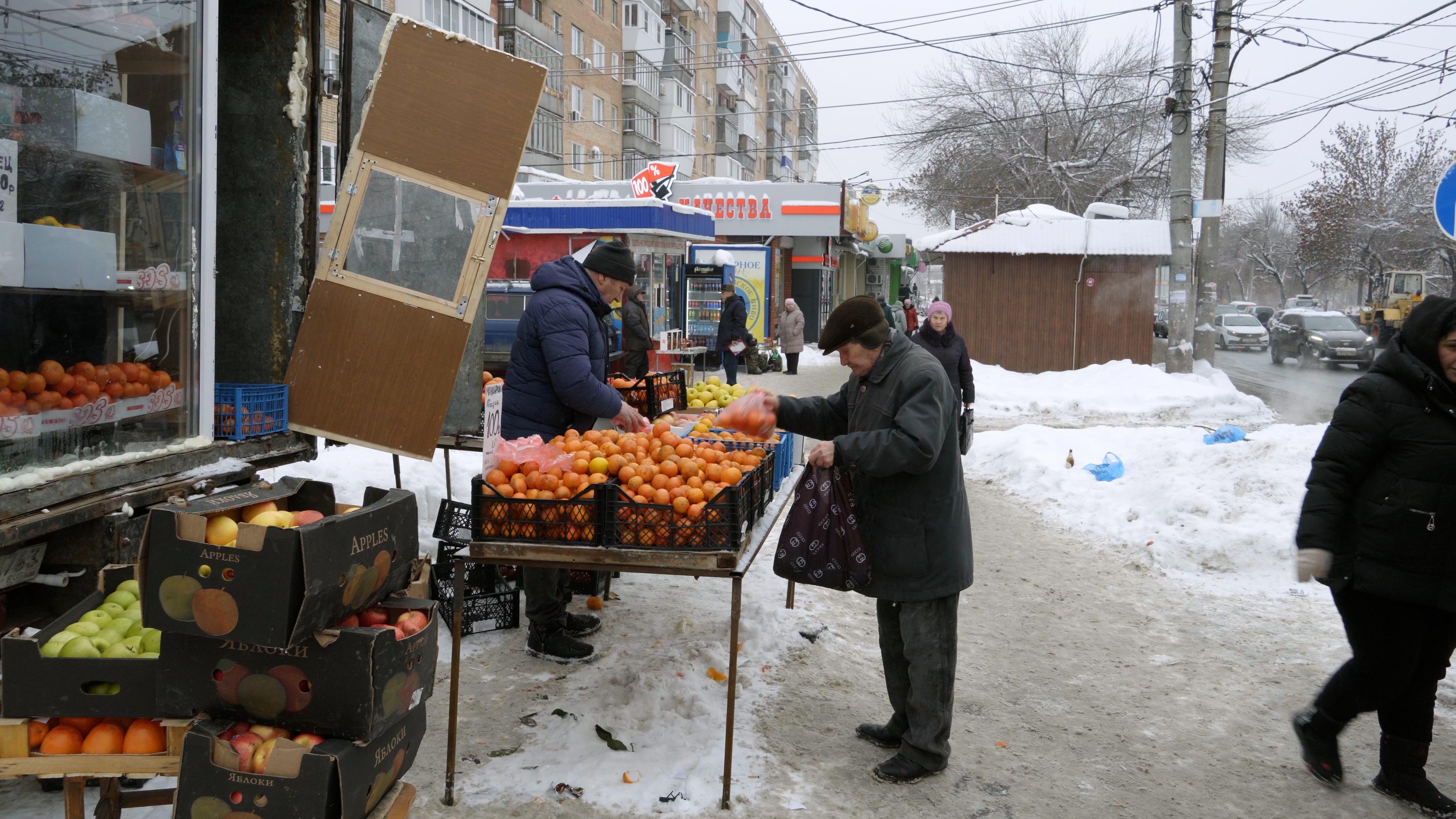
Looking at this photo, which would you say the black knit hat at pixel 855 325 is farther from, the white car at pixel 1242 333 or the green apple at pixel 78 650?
the white car at pixel 1242 333

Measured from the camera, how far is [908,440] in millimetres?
3791

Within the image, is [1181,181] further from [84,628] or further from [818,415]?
[84,628]

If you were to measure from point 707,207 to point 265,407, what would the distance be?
81.9 ft

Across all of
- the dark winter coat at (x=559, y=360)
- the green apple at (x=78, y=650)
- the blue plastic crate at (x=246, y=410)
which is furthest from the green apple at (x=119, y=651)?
the dark winter coat at (x=559, y=360)

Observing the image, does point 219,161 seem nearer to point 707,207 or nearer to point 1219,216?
point 1219,216

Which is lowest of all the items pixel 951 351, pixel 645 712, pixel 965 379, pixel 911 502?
pixel 645 712

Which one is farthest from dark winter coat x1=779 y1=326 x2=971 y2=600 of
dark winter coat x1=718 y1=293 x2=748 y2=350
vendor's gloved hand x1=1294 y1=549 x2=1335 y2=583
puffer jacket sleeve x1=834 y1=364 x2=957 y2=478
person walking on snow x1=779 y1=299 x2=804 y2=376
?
person walking on snow x1=779 y1=299 x2=804 y2=376

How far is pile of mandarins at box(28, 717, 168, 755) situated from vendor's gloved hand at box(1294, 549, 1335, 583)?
3.93m

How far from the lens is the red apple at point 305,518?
9.71 feet

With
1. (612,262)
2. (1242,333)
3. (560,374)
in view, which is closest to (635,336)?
(612,262)

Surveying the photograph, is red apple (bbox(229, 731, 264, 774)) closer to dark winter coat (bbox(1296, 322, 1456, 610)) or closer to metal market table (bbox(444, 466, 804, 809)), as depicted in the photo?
metal market table (bbox(444, 466, 804, 809))

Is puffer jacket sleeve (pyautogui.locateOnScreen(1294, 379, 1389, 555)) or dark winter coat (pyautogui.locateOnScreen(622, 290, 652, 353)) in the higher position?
dark winter coat (pyautogui.locateOnScreen(622, 290, 652, 353))

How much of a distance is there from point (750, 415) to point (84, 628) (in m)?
2.60

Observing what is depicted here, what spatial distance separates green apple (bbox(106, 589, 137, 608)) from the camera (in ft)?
10.3
